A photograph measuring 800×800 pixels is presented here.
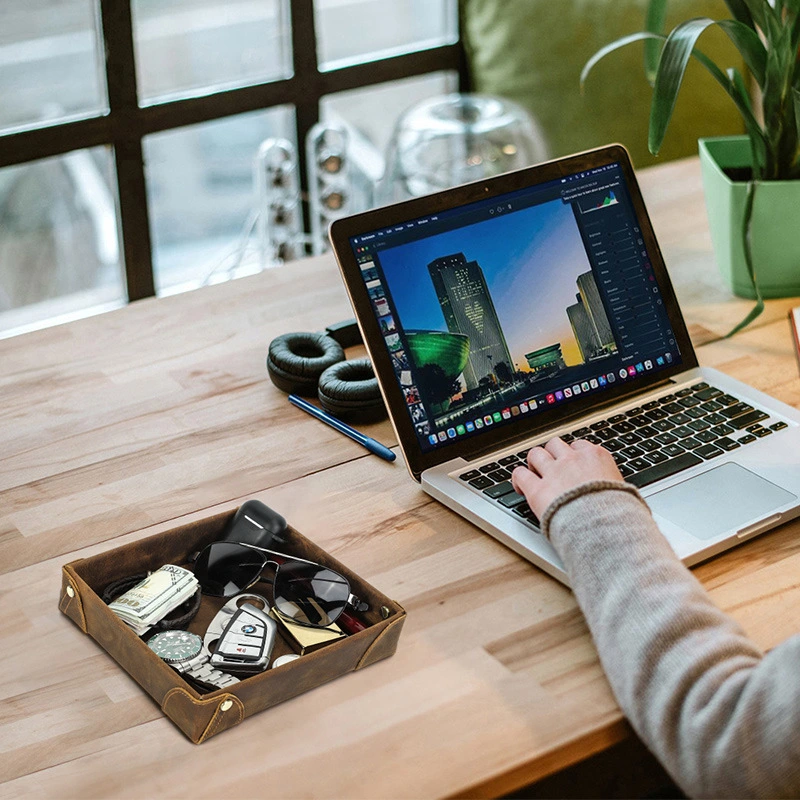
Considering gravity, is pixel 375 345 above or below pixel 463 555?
above

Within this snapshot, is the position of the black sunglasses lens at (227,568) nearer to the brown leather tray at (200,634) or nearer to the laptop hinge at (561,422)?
the brown leather tray at (200,634)

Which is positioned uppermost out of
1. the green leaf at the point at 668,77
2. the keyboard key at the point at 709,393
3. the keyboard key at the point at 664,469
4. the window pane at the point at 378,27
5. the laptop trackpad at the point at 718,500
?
the green leaf at the point at 668,77

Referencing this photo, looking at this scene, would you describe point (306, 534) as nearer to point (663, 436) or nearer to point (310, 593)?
point (310, 593)

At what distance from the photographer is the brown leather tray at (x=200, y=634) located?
79 cm

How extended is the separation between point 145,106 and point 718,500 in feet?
5.93

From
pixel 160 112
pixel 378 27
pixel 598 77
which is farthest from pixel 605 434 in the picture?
pixel 378 27

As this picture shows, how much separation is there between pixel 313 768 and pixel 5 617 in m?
0.32

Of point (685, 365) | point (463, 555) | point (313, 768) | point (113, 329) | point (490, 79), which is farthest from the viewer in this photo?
point (490, 79)

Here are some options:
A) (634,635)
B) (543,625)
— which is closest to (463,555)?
(543,625)

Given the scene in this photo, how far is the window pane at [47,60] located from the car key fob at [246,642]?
177 cm

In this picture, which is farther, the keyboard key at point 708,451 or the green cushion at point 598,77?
the green cushion at point 598,77

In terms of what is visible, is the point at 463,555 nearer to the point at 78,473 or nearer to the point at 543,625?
the point at 543,625

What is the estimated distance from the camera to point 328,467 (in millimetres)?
1127

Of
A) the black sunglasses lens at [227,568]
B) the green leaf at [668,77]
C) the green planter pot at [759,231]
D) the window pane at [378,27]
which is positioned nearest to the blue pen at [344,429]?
the black sunglasses lens at [227,568]
